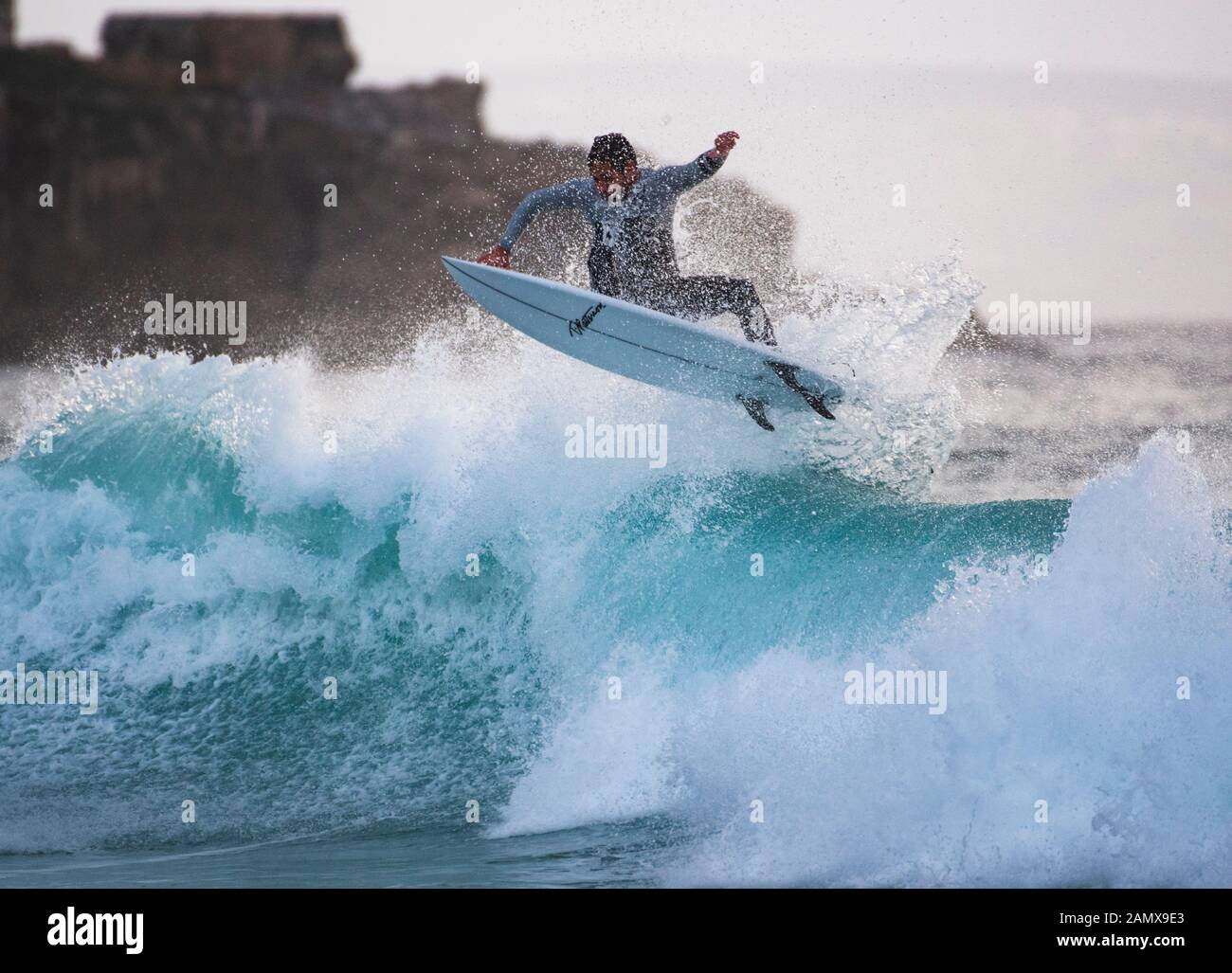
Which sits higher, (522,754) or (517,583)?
(517,583)

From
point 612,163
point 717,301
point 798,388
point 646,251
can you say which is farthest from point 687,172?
point 798,388

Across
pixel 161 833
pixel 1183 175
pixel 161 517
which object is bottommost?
pixel 161 833

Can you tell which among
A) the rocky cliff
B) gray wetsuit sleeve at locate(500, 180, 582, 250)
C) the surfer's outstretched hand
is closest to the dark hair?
gray wetsuit sleeve at locate(500, 180, 582, 250)

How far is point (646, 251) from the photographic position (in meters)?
7.95

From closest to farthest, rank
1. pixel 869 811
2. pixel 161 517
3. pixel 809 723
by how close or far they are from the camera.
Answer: pixel 869 811 < pixel 809 723 < pixel 161 517

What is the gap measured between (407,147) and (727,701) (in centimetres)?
5027

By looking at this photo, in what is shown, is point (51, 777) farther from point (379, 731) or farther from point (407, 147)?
point (407, 147)

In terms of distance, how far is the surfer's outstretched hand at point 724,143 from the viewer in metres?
7.46

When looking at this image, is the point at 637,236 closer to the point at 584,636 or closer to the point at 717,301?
the point at 717,301

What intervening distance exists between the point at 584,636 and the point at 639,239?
7.55ft

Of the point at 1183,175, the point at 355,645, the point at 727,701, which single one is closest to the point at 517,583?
the point at 355,645

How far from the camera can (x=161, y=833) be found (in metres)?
7.58

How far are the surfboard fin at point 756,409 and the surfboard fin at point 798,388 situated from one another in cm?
31

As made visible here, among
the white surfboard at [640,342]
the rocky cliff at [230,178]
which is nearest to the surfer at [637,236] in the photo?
the white surfboard at [640,342]
